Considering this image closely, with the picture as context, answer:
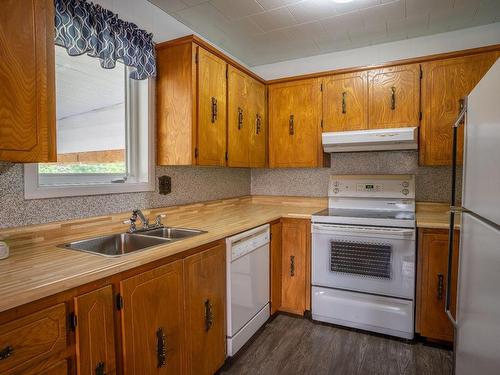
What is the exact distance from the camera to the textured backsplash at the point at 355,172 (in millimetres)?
2707

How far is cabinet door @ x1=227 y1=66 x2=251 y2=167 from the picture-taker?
2.52 m

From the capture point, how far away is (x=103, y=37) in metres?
1.76

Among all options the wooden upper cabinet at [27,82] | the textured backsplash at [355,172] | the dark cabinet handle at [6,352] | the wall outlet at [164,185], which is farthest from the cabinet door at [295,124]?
the dark cabinet handle at [6,352]

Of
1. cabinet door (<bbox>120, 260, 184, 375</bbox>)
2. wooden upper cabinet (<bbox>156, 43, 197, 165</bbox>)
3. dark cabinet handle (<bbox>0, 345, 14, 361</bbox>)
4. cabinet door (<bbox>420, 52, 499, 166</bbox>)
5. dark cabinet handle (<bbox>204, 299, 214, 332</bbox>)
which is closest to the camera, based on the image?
dark cabinet handle (<bbox>0, 345, 14, 361</bbox>)

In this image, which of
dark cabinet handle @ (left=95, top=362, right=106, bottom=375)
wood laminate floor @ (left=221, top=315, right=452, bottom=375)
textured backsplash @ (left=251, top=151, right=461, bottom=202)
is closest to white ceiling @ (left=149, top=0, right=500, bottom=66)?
textured backsplash @ (left=251, top=151, right=461, bottom=202)

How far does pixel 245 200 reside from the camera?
337cm

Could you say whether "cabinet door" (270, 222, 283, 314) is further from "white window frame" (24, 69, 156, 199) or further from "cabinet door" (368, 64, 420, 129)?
"cabinet door" (368, 64, 420, 129)

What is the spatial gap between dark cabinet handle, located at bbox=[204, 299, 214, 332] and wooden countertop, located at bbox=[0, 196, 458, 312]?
1.14 ft

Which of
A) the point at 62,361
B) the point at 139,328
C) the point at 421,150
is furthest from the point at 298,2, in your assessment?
the point at 62,361

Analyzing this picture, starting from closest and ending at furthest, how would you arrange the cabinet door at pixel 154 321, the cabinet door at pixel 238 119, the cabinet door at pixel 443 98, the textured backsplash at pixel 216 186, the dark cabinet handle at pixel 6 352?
the dark cabinet handle at pixel 6 352
the cabinet door at pixel 154 321
the textured backsplash at pixel 216 186
the cabinet door at pixel 443 98
the cabinet door at pixel 238 119

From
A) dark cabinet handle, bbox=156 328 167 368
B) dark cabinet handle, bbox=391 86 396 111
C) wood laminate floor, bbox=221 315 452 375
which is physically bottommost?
wood laminate floor, bbox=221 315 452 375

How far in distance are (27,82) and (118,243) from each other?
99 cm

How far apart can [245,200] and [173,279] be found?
1970mm

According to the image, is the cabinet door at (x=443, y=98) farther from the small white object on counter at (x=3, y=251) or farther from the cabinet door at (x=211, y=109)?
the small white object on counter at (x=3, y=251)
